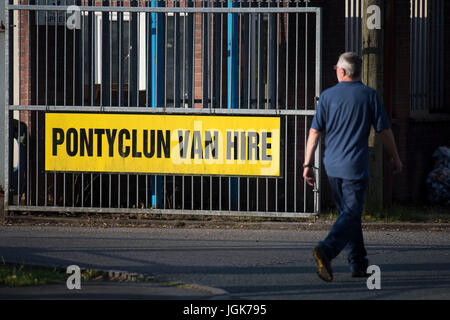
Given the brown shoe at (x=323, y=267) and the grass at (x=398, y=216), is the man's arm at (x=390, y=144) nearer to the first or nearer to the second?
the brown shoe at (x=323, y=267)

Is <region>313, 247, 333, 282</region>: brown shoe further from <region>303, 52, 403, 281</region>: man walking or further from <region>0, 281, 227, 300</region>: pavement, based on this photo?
<region>0, 281, 227, 300</region>: pavement

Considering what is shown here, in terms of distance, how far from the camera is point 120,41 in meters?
11.6

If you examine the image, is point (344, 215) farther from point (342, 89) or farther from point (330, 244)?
point (342, 89)

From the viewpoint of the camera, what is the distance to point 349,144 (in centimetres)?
764

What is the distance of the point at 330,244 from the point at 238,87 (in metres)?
4.77

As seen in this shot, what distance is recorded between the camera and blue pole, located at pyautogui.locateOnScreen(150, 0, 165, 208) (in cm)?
1197

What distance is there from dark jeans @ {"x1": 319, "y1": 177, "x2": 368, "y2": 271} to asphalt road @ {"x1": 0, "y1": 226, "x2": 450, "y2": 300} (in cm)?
29

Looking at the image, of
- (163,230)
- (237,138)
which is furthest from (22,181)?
(237,138)

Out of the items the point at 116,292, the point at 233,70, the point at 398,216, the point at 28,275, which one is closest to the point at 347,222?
the point at 116,292

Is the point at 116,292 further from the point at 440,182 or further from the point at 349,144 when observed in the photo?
the point at 440,182

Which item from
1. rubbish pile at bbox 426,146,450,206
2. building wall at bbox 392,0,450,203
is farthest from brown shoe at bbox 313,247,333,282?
rubbish pile at bbox 426,146,450,206

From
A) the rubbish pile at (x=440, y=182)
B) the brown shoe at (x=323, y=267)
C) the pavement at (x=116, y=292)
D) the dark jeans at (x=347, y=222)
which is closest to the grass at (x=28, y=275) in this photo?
the pavement at (x=116, y=292)

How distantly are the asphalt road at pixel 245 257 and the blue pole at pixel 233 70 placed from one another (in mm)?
1171

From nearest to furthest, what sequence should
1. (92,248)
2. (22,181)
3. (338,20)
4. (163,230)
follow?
(92,248)
(163,230)
(22,181)
(338,20)
